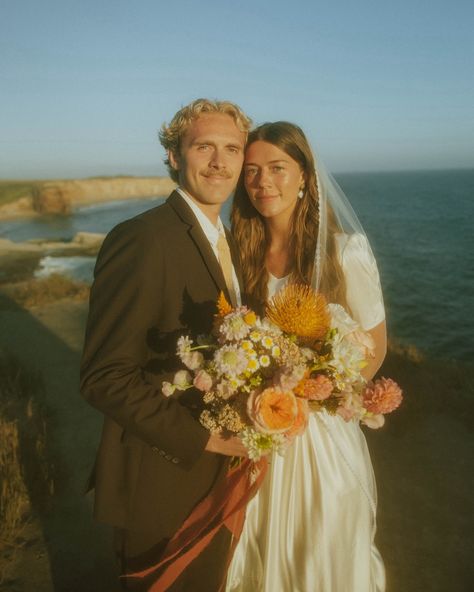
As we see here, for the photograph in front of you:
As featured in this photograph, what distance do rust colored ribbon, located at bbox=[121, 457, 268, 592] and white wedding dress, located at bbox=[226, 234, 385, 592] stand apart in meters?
0.31

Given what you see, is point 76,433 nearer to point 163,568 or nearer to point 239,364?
point 163,568

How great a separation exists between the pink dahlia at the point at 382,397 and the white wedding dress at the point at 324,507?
861 millimetres

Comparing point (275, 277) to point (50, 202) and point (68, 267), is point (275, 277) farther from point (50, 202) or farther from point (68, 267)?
point (50, 202)

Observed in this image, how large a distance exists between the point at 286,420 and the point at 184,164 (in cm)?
180

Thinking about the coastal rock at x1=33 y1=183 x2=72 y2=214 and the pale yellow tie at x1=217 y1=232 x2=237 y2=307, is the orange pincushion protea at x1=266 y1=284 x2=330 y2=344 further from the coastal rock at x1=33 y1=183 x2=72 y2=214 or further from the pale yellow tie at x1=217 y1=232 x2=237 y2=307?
the coastal rock at x1=33 y1=183 x2=72 y2=214

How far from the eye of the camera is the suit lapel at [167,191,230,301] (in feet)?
8.04

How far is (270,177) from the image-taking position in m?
3.29

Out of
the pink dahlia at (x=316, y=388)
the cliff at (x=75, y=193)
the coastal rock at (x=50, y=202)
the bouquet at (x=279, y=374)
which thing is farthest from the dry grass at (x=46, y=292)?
the coastal rock at (x=50, y=202)

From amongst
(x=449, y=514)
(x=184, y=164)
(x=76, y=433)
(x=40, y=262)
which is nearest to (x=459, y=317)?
(x=449, y=514)

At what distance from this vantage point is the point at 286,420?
1.76m

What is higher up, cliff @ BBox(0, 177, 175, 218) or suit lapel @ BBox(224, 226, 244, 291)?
suit lapel @ BBox(224, 226, 244, 291)

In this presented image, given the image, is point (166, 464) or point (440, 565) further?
point (440, 565)

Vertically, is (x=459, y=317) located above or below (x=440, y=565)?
below

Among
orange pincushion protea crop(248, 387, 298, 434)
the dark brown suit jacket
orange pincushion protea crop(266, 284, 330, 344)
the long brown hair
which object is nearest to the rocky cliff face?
the long brown hair
